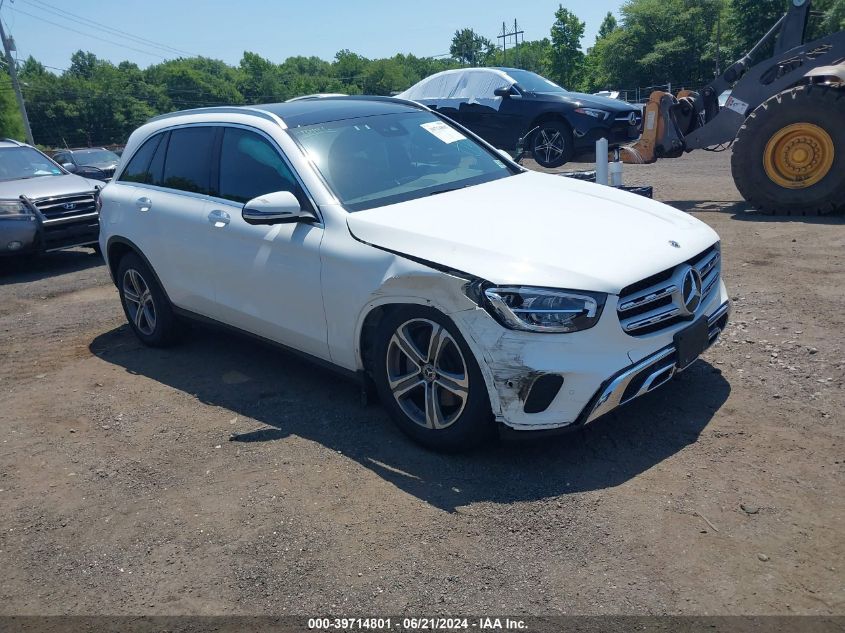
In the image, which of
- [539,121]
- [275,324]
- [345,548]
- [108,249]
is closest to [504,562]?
[345,548]

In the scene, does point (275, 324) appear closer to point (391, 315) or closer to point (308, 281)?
point (308, 281)

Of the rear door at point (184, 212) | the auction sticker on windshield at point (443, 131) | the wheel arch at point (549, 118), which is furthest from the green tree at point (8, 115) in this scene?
the auction sticker on windshield at point (443, 131)

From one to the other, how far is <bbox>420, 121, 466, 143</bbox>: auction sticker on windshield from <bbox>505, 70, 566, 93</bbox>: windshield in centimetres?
959

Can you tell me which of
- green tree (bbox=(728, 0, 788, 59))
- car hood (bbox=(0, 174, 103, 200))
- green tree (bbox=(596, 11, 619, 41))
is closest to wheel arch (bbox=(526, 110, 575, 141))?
car hood (bbox=(0, 174, 103, 200))

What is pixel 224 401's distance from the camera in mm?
5172

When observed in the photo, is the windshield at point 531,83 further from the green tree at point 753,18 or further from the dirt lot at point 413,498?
the green tree at point 753,18

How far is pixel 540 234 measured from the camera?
13.0 ft

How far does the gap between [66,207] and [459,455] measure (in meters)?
8.34

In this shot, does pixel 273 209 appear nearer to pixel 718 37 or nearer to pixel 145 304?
pixel 145 304

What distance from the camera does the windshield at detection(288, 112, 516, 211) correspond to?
462cm

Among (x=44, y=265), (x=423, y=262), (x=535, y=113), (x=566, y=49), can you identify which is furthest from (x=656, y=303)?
(x=566, y=49)

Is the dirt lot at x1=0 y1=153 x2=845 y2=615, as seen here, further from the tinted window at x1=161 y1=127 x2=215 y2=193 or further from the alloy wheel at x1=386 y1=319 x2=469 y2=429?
the tinted window at x1=161 y1=127 x2=215 y2=193

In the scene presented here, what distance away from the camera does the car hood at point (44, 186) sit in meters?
10.2

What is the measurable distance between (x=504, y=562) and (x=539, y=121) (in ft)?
40.0
